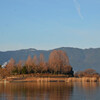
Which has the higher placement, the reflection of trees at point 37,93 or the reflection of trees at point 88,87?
the reflection of trees at point 88,87

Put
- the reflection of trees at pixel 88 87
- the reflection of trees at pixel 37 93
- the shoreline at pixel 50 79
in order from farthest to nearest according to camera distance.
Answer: the shoreline at pixel 50 79, the reflection of trees at pixel 88 87, the reflection of trees at pixel 37 93

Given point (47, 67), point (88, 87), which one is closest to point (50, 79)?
point (47, 67)

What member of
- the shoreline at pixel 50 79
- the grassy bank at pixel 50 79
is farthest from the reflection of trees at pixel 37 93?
the grassy bank at pixel 50 79

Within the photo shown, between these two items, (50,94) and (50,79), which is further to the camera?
(50,79)

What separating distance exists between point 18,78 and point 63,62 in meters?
23.3

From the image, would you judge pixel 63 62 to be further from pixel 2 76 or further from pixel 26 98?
pixel 26 98

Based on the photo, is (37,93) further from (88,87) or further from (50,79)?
(50,79)

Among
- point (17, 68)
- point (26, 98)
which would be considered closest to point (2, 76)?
point (17, 68)

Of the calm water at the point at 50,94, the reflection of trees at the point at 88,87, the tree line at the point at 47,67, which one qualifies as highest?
the tree line at the point at 47,67

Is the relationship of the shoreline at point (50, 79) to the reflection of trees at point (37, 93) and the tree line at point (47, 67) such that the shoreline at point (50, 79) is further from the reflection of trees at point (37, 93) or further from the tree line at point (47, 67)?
the reflection of trees at point (37, 93)

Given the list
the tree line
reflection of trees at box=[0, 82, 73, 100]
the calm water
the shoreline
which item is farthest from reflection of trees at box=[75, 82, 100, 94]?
the tree line

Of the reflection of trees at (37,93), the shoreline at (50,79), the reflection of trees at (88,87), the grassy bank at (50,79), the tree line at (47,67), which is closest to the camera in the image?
the reflection of trees at (37,93)

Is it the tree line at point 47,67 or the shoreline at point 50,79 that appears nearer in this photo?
the shoreline at point 50,79

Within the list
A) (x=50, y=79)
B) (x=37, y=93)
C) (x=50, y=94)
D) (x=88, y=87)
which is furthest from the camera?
(x=50, y=79)
